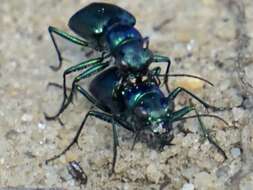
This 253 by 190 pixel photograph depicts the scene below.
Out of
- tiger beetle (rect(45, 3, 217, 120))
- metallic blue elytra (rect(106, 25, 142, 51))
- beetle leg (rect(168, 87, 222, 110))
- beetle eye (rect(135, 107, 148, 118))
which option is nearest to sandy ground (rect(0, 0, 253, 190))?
beetle leg (rect(168, 87, 222, 110))

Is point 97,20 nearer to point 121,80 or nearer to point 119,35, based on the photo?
point 119,35

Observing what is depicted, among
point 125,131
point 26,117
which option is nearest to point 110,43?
point 125,131

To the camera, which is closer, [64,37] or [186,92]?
[186,92]

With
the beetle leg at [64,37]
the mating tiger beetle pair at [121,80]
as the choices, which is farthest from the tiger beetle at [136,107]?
the beetle leg at [64,37]

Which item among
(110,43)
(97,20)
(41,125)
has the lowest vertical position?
(41,125)

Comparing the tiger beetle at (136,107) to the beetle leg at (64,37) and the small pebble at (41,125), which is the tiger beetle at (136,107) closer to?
the small pebble at (41,125)
